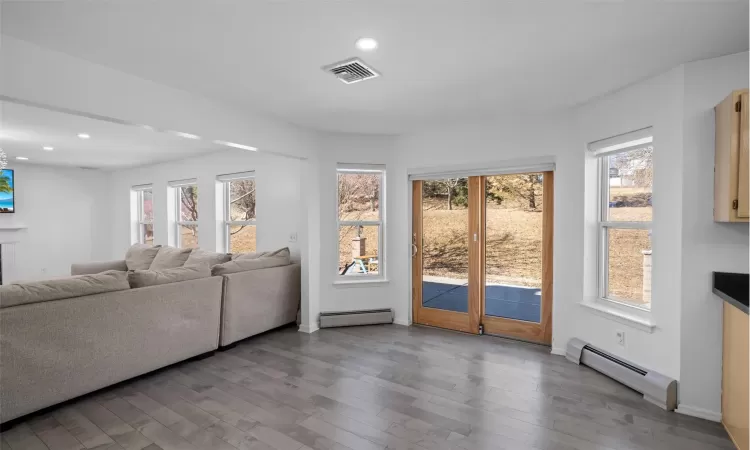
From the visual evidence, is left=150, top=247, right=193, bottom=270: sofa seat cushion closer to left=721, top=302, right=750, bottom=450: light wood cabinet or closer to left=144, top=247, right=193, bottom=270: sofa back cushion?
left=144, top=247, right=193, bottom=270: sofa back cushion

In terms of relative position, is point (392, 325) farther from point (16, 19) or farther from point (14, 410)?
point (16, 19)

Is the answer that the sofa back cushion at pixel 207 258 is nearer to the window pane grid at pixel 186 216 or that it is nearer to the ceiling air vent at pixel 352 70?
the window pane grid at pixel 186 216

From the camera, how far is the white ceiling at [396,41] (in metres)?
1.88

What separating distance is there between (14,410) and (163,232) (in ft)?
15.5

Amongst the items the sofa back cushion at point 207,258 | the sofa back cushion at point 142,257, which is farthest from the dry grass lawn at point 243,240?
the sofa back cushion at point 142,257

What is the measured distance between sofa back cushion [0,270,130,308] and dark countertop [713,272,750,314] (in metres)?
4.27

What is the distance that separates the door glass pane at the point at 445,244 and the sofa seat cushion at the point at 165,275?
2.58 m

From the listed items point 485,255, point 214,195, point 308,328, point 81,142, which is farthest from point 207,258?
point 485,255

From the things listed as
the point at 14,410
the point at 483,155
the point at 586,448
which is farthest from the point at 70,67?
the point at 586,448

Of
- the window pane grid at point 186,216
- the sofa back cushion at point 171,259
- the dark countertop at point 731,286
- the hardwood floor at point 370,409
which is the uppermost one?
the window pane grid at point 186,216

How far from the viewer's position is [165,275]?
10.9 ft

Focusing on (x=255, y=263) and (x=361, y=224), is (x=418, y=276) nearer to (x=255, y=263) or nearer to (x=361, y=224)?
(x=361, y=224)

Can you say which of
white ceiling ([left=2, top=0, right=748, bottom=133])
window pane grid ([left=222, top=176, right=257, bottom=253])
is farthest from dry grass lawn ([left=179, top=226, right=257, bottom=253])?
white ceiling ([left=2, top=0, right=748, bottom=133])

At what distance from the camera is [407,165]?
180 inches
